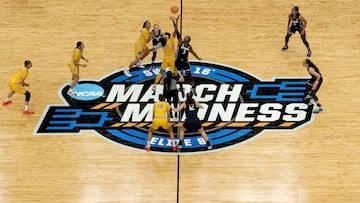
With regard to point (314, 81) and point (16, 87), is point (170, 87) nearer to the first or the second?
point (314, 81)

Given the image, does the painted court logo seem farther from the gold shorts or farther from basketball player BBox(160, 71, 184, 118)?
the gold shorts

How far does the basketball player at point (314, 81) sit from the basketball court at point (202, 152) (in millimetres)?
310

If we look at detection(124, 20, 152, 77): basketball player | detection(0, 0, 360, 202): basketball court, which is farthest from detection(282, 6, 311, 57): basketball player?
detection(124, 20, 152, 77): basketball player

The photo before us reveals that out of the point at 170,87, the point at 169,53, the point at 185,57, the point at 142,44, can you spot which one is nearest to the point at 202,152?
the point at 170,87

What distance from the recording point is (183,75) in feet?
54.0

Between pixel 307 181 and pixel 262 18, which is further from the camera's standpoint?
pixel 262 18

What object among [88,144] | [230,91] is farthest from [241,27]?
[88,144]

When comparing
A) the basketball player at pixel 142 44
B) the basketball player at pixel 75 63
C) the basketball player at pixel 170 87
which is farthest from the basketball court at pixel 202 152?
the basketball player at pixel 170 87

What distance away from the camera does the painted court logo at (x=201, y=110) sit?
14.7 m

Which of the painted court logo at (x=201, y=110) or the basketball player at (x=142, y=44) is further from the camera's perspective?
the basketball player at (x=142, y=44)

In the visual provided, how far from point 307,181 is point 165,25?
786 centimetres

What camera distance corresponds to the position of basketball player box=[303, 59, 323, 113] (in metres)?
14.8

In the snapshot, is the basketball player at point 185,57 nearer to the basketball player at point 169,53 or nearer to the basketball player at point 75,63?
the basketball player at point 169,53

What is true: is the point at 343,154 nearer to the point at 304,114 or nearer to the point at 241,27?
the point at 304,114
